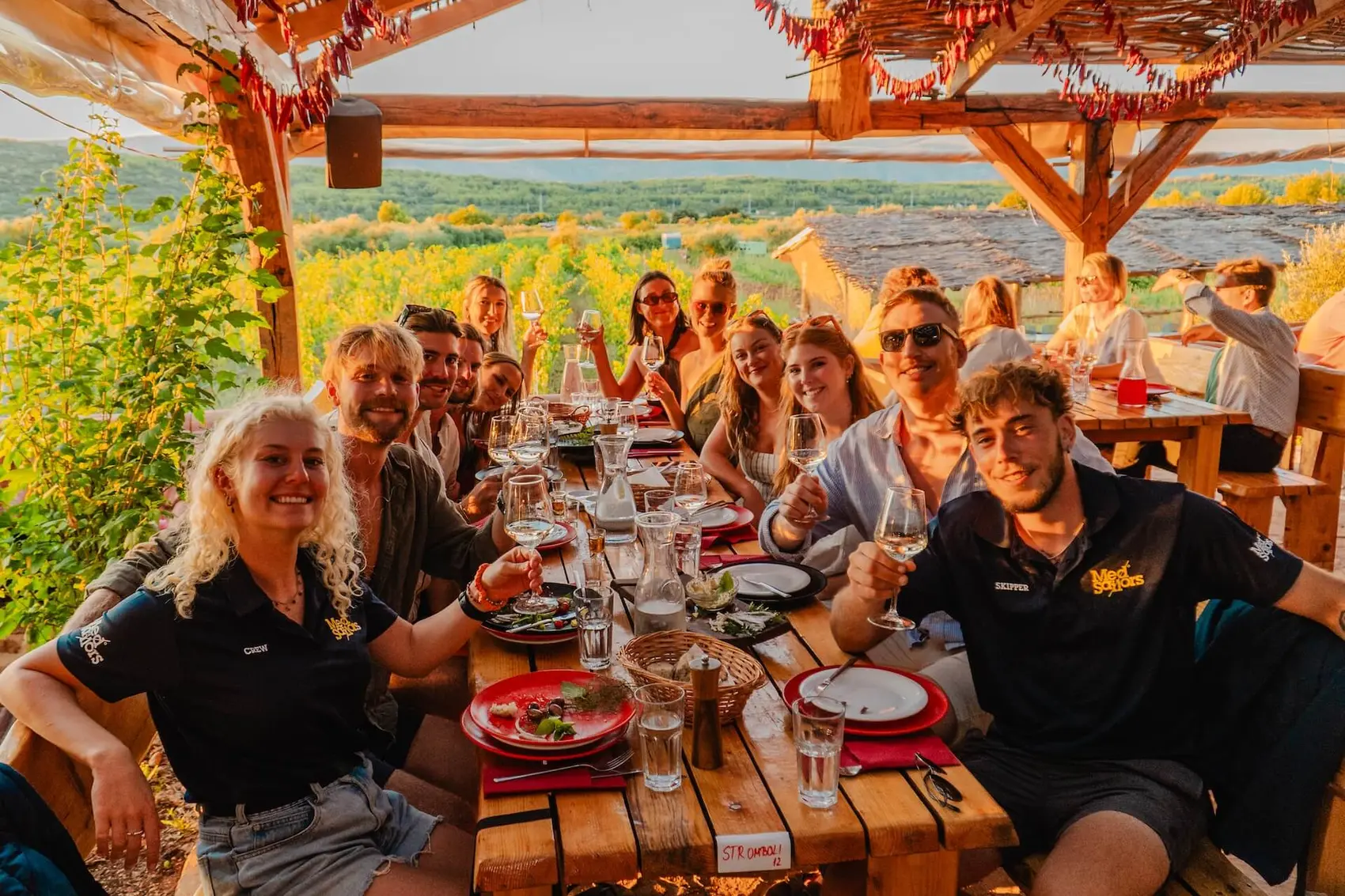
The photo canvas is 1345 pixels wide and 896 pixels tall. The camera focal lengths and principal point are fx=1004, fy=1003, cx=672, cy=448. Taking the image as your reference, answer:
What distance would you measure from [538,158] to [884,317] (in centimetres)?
489

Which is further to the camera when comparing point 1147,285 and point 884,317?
point 1147,285

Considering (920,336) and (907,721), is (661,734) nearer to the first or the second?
(907,721)

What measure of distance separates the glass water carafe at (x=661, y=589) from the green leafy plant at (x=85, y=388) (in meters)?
1.71

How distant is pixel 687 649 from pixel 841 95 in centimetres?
556

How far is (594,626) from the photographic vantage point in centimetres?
191

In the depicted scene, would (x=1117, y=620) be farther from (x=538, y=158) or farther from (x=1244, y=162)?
(x=1244, y=162)

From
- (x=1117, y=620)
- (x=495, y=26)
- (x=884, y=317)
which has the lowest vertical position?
(x=1117, y=620)

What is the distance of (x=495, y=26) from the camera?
35.7 feet

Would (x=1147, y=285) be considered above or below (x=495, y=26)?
below

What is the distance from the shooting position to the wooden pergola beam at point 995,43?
17.3 ft

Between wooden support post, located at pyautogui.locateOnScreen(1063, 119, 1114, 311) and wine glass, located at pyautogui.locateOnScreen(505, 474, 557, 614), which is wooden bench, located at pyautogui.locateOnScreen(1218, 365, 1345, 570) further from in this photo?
wine glass, located at pyautogui.locateOnScreen(505, 474, 557, 614)

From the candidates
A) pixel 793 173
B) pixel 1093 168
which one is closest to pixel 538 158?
pixel 1093 168

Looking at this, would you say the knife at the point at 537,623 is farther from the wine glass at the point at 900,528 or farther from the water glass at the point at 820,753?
the water glass at the point at 820,753

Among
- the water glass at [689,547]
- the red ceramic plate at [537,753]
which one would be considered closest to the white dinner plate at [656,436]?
the water glass at [689,547]
